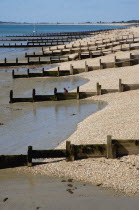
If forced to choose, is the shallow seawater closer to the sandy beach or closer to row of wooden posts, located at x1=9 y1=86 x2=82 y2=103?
row of wooden posts, located at x1=9 y1=86 x2=82 y2=103

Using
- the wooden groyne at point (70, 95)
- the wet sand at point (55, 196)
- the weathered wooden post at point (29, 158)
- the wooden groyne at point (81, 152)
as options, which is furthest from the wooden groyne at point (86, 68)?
the wet sand at point (55, 196)

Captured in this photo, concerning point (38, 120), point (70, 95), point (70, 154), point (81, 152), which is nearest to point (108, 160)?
point (81, 152)

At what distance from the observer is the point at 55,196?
38.5ft

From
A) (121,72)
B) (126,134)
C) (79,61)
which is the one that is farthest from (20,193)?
(79,61)

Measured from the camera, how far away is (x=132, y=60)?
3816 centimetres

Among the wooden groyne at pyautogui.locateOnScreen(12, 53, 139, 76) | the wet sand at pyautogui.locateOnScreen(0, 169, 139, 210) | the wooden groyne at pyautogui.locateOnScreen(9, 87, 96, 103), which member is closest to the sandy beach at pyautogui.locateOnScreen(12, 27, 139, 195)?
the wet sand at pyautogui.locateOnScreen(0, 169, 139, 210)

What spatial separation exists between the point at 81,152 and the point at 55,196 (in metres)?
2.75

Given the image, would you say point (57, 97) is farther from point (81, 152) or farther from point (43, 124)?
point (81, 152)

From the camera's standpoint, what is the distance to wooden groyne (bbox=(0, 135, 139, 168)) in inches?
549

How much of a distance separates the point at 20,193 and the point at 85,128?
22.5ft

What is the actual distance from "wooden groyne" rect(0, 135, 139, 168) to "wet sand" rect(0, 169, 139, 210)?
0.94m

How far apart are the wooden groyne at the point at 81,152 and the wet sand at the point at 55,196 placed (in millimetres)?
942

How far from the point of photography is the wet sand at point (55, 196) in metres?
11.1

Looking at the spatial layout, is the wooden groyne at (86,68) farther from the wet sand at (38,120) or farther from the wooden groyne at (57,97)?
the wooden groyne at (57,97)
